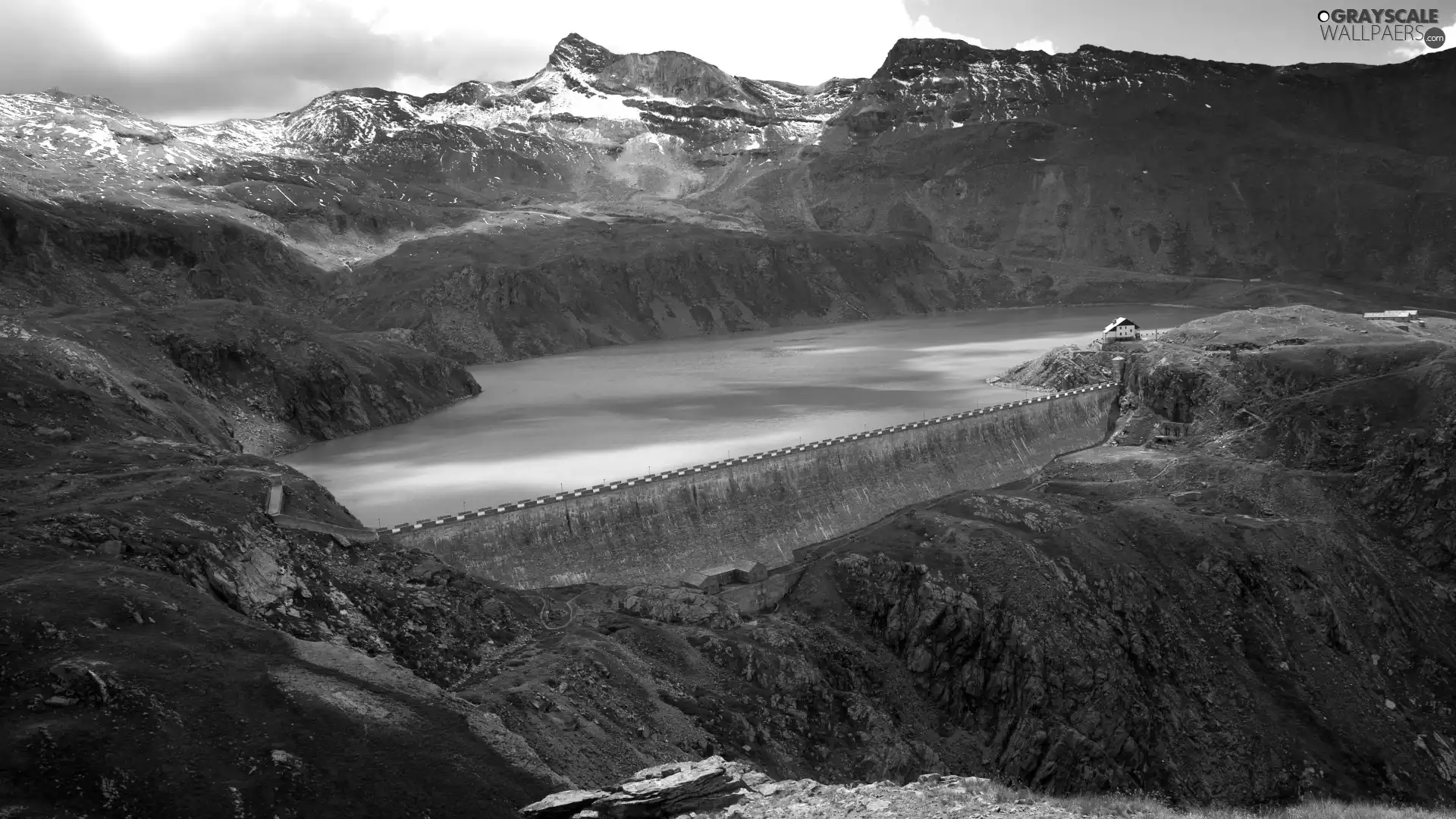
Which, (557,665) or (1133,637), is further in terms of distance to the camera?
(1133,637)

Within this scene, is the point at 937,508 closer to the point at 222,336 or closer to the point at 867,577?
the point at 867,577

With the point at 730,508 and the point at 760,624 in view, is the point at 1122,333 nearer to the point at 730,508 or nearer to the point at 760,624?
the point at 730,508

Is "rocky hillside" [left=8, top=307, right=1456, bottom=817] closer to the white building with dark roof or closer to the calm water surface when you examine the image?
the calm water surface

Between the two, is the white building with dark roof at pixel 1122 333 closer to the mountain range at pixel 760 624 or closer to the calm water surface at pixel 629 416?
the calm water surface at pixel 629 416

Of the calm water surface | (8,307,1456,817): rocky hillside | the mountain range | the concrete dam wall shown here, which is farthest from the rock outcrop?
the calm water surface

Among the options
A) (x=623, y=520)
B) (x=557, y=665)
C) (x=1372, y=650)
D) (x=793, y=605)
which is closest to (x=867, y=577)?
(x=793, y=605)

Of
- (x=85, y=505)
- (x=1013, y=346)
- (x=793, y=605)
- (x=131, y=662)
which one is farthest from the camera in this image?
(x=1013, y=346)

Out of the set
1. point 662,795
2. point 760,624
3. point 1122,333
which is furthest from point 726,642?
point 1122,333
